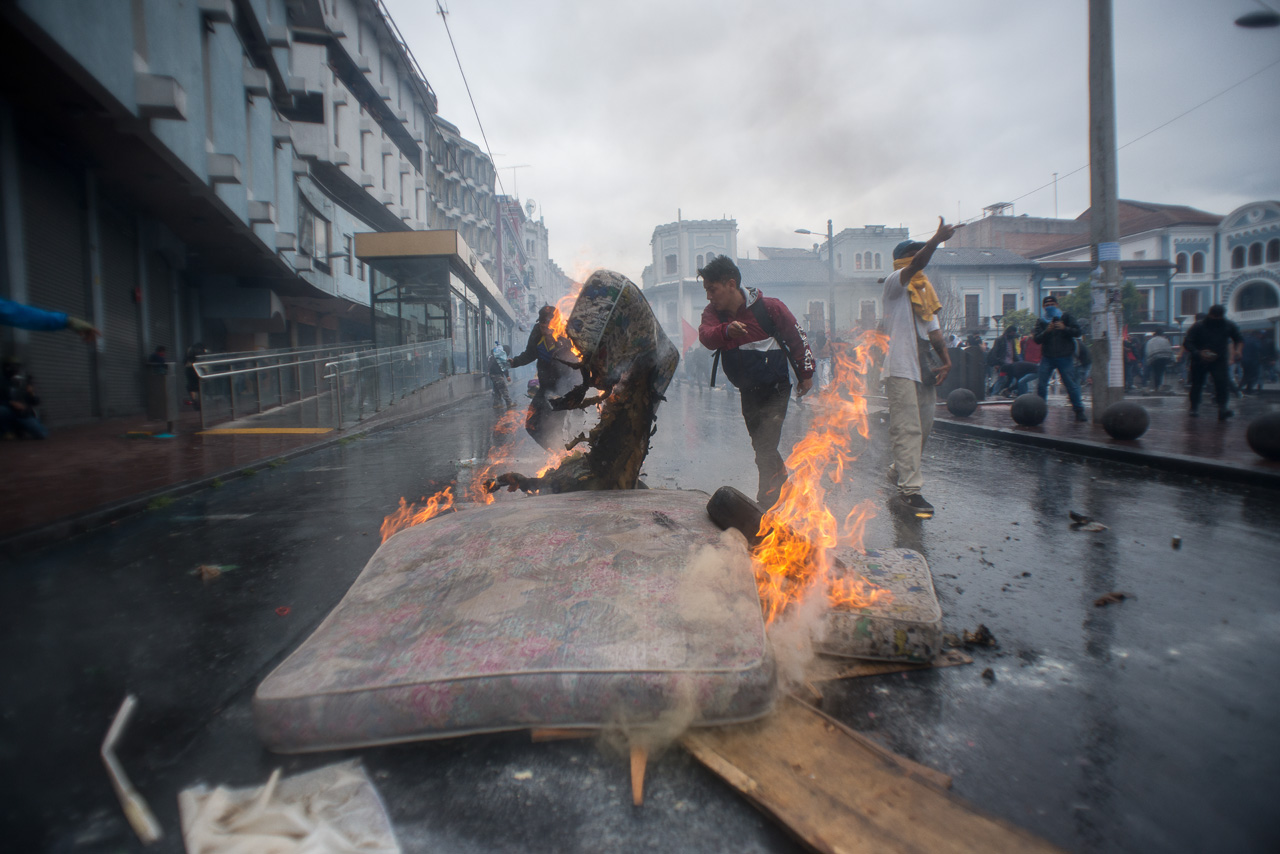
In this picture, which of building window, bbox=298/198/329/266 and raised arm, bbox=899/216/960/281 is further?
building window, bbox=298/198/329/266

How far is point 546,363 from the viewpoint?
14.1 ft

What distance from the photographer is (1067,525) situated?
13.7ft

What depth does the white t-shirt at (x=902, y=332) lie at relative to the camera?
482 cm

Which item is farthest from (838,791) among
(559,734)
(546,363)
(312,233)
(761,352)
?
(312,233)

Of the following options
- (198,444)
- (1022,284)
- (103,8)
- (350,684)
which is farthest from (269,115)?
(1022,284)

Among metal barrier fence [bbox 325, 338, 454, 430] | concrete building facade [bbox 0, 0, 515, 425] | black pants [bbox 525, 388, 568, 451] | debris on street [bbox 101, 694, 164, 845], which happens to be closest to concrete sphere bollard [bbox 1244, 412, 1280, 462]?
black pants [bbox 525, 388, 568, 451]

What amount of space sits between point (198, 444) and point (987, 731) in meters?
10.5

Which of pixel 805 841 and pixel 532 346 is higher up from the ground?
pixel 532 346

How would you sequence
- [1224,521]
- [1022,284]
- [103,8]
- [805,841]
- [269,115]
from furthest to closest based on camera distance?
[1022,284], [269,115], [103,8], [1224,521], [805,841]

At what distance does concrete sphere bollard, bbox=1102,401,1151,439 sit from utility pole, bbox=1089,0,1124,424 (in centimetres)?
136

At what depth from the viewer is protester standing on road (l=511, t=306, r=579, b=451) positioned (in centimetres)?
409

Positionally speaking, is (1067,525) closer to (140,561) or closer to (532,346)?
(532,346)

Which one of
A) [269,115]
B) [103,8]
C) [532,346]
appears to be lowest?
[532,346]

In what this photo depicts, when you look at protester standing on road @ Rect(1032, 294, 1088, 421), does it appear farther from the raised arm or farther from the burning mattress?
the burning mattress
